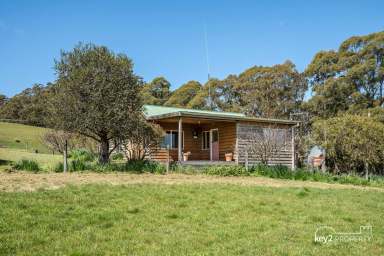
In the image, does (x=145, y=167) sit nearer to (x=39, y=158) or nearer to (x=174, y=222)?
(x=174, y=222)

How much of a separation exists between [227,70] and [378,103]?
18.0m

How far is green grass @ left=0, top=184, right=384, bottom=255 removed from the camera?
5465 millimetres

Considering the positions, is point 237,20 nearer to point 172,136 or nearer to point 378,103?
point 172,136

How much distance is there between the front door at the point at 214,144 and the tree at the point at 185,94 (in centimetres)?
2583

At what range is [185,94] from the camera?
5262 cm

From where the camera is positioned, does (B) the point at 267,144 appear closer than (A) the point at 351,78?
Yes

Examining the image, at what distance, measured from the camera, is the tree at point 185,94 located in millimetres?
52031

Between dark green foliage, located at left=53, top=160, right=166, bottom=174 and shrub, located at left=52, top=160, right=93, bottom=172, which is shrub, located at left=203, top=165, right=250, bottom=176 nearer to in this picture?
dark green foliage, located at left=53, top=160, right=166, bottom=174

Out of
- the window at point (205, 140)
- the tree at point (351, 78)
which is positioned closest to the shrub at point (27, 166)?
the window at point (205, 140)

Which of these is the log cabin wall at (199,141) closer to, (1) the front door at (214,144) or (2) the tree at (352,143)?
(1) the front door at (214,144)

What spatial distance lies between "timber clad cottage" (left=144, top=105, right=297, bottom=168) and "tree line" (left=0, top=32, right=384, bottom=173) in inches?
85.9

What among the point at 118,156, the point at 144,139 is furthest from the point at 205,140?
the point at 144,139

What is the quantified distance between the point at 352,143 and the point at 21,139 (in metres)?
32.8

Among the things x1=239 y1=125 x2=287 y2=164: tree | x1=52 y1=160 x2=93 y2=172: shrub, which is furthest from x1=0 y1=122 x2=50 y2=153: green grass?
x1=239 y1=125 x2=287 y2=164: tree
